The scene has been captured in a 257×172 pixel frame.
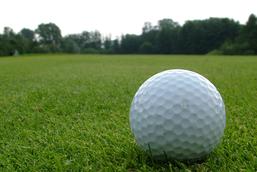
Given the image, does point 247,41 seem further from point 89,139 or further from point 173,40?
point 89,139

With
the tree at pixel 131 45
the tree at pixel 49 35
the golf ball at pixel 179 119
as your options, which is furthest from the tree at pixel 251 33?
the golf ball at pixel 179 119

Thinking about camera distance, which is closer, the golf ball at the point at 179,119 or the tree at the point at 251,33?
the golf ball at the point at 179,119

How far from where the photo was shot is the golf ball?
155cm

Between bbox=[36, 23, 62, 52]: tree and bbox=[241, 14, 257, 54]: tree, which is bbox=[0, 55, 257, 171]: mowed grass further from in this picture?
bbox=[36, 23, 62, 52]: tree

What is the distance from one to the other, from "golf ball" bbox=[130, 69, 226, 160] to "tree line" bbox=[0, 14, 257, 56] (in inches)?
1510

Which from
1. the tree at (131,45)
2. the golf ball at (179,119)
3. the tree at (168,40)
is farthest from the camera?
Answer: the tree at (131,45)

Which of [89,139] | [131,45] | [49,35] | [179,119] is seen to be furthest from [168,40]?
[179,119]

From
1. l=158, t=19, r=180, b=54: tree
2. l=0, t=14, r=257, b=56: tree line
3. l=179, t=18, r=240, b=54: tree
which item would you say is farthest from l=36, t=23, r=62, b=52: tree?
l=179, t=18, r=240, b=54: tree

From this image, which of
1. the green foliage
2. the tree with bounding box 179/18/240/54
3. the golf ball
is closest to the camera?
the golf ball

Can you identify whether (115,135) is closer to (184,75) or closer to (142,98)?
(142,98)

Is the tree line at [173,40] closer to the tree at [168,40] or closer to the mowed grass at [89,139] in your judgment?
the tree at [168,40]

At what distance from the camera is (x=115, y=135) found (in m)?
2.09

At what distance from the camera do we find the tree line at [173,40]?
40.7m

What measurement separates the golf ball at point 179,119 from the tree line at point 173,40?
126 ft
